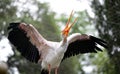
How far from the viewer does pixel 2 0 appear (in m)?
9.49

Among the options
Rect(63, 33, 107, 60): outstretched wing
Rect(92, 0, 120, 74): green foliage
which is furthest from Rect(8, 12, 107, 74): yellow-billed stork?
Rect(92, 0, 120, 74): green foliage

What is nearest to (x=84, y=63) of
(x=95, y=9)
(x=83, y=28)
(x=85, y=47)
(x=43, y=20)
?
(x=83, y=28)

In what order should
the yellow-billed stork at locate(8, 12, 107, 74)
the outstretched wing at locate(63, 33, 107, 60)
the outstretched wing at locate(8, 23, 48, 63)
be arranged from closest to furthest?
the yellow-billed stork at locate(8, 12, 107, 74) → the outstretched wing at locate(8, 23, 48, 63) → the outstretched wing at locate(63, 33, 107, 60)

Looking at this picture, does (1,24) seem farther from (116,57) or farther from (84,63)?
(84,63)

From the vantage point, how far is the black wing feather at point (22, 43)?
4.13 meters

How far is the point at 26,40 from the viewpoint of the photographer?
431cm

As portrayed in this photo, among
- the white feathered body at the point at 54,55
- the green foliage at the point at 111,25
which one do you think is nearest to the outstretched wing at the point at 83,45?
the white feathered body at the point at 54,55

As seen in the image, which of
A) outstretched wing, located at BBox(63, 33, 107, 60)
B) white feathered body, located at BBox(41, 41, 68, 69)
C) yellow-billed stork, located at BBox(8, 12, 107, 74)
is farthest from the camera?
outstretched wing, located at BBox(63, 33, 107, 60)

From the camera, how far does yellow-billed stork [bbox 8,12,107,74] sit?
157 inches

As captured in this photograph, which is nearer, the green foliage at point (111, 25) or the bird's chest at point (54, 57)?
the bird's chest at point (54, 57)

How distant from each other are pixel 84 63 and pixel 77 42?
12.9 metres

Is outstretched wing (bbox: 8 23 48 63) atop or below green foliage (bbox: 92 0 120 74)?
atop

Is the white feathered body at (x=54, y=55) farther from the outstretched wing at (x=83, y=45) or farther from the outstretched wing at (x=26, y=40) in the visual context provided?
the outstretched wing at (x=83, y=45)

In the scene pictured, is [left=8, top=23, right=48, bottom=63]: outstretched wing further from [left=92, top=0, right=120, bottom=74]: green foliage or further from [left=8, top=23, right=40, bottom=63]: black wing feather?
[left=92, top=0, right=120, bottom=74]: green foliage
